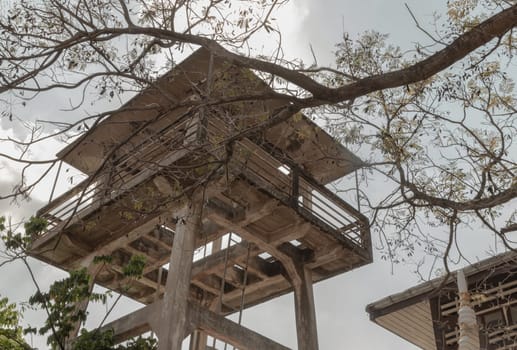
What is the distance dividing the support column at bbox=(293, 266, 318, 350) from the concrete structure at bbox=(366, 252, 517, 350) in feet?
6.66

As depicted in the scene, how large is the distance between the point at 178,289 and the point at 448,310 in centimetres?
702

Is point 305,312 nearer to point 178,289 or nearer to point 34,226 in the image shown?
point 178,289

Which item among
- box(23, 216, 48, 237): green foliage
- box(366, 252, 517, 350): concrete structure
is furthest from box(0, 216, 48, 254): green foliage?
box(366, 252, 517, 350): concrete structure

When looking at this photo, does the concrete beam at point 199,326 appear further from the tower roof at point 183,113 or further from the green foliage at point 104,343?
the tower roof at point 183,113

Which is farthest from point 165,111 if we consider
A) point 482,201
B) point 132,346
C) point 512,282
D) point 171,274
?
point 512,282

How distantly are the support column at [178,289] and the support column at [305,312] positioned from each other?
3.40m

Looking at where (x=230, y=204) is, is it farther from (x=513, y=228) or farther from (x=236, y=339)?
(x=513, y=228)

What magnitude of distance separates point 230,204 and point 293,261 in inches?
87.8

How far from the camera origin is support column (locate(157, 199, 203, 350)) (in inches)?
394

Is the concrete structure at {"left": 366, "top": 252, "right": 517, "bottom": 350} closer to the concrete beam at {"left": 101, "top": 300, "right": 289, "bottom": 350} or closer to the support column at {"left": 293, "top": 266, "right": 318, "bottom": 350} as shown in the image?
the support column at {"left": 293, "top": 266, "right": 318, "bottom": 350}

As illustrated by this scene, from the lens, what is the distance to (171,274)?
431 inches

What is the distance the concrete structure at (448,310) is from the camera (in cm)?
1275

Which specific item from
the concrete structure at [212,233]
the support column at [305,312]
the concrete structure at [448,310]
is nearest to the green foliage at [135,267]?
the concrete structure at [212,233]

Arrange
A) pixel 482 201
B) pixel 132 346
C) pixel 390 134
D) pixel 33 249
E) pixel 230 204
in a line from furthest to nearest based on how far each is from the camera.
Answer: pixel 33 249, pixel 230 204, pixel 132 346, pixel 390 134, pixel 482 201
